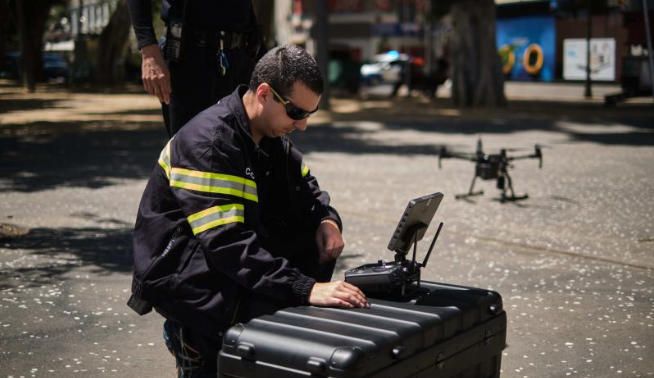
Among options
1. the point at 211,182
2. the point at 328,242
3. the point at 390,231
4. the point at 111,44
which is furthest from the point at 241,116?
the point at 111,44

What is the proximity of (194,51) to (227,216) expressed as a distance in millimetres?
1454

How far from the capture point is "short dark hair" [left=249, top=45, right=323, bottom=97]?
3209 mm

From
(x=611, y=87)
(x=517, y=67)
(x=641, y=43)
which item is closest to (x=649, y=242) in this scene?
(x=641, y=43)

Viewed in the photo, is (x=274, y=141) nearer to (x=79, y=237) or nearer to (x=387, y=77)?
(x=79, y=237)

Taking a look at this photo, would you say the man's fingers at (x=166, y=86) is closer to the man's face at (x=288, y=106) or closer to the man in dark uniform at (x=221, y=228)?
the man in dark uniform at (x=221, y=228)

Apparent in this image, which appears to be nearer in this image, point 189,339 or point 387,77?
point 189,339

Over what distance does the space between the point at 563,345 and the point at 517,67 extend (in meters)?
43.7

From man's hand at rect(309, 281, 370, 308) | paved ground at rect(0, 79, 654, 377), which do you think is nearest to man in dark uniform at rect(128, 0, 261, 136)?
paved ground at rect(0, 79, 654, 377)

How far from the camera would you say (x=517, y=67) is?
46938mm

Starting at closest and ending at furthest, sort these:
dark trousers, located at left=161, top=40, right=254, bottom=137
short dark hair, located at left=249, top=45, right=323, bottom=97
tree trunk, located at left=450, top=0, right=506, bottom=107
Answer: short dark hair, located at left=249, top=45, right=323, bottom=97
dark trousers, located at left=161, top=40, right=254, bottom=137
tree trunk, located at left=450, top=0, right=506, bottom=107

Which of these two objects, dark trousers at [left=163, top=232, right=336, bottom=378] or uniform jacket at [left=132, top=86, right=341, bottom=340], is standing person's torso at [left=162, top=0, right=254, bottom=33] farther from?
dark trousers at [left=163, top=232, right=336, bottom=378]

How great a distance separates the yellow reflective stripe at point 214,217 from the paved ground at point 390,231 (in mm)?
1126

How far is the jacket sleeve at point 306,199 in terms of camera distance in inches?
142

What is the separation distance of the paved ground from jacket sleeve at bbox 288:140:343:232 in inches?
38.1
